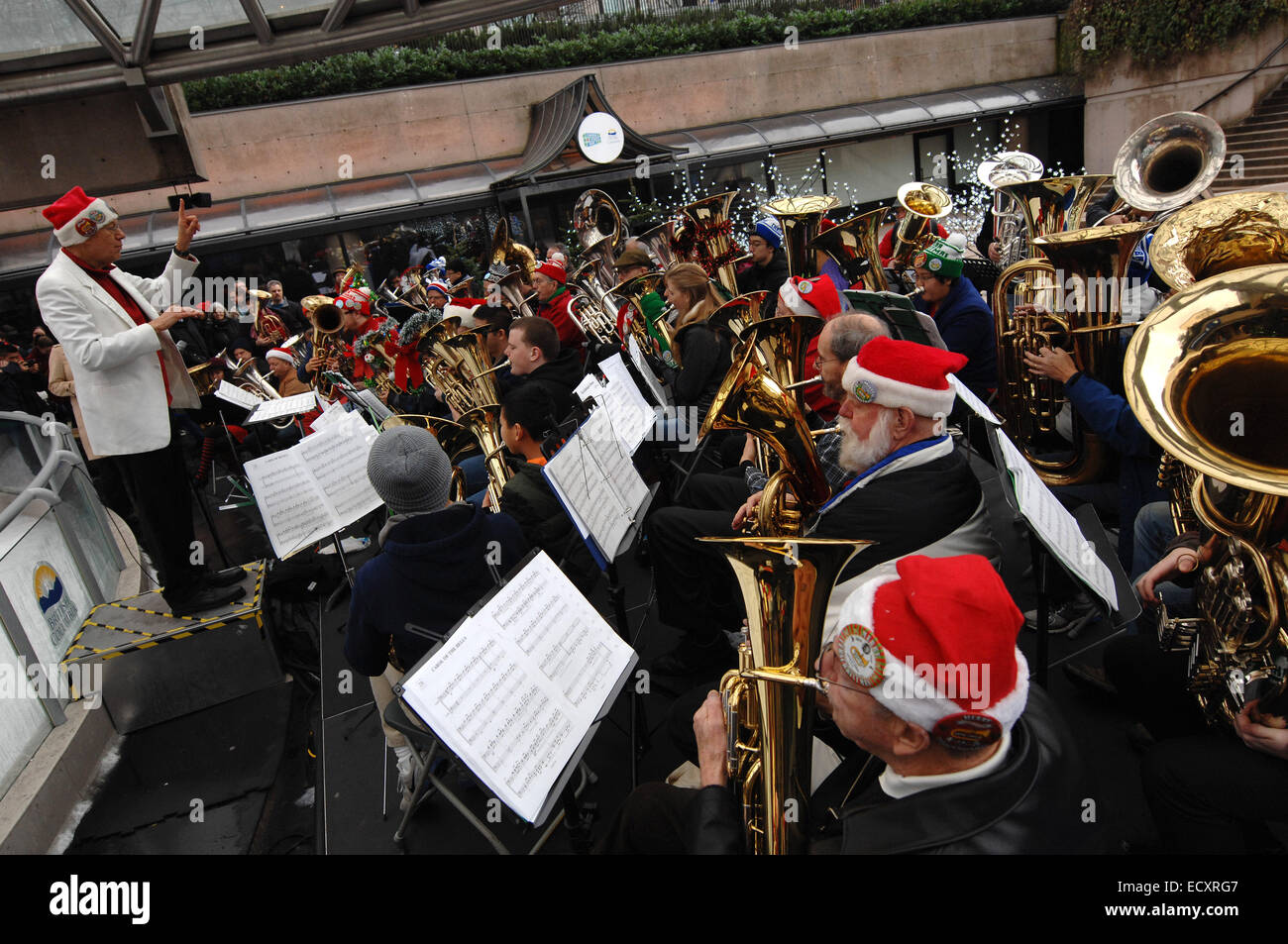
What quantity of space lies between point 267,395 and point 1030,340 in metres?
5.45

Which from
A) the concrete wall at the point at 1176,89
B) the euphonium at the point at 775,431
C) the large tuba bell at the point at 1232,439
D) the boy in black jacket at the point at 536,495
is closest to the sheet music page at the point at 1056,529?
the large tuba bell at the point at 1232,439

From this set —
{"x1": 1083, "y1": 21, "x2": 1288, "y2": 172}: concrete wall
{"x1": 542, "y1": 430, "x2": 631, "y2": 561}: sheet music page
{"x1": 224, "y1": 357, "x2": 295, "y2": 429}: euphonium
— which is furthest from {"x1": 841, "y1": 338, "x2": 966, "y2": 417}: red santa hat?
{"x1": 1083, "y1": 21, "x2": 1288, "y2": 172}: concrete wall

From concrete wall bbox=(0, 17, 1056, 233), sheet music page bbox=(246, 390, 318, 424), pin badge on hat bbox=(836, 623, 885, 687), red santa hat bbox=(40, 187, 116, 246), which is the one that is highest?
concrete wall bbox=(0, 17, 1056, 233)

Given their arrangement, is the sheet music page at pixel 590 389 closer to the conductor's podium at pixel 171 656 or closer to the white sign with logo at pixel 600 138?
the conductor's podium at pixel 171 656

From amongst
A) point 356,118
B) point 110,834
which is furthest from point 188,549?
point 356,118

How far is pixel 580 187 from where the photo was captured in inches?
509

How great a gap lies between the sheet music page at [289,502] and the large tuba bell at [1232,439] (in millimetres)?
3214

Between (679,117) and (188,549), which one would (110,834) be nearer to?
(188,549)

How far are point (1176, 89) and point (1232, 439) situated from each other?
18.1m

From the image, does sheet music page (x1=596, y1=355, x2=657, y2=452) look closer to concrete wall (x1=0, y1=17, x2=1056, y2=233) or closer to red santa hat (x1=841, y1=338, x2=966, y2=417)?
red santa hat (x1=841, y1=338, x2=966, y2=417)

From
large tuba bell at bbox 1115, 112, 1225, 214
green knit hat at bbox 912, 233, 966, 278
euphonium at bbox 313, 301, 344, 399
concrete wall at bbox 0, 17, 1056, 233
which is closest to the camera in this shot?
large tuba bell at bbox 1115, 112, 1225, 214

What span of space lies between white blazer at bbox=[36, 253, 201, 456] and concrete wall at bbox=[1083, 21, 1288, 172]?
17892 mm

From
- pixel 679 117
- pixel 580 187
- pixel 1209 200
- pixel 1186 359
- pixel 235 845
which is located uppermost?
pixel 679 117

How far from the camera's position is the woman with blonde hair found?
15.7 feet
